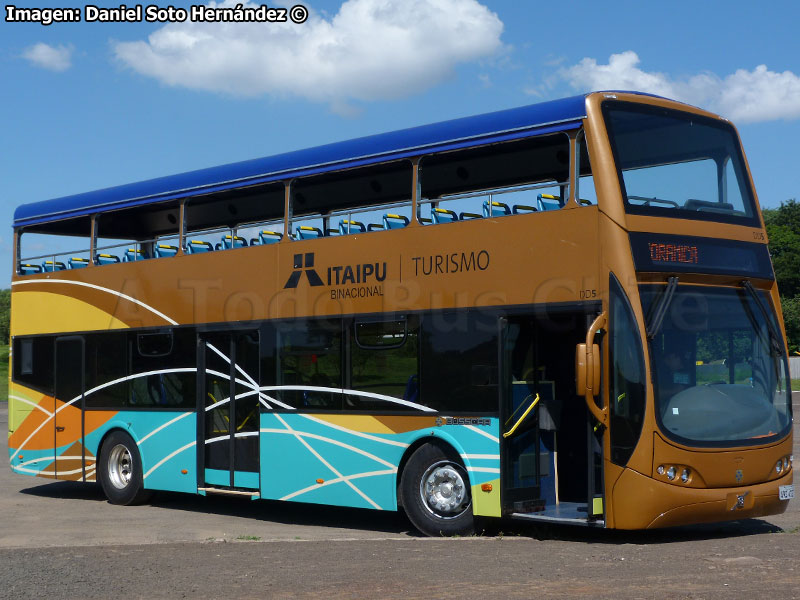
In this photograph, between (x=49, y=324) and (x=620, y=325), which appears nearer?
(x=620, y=325)

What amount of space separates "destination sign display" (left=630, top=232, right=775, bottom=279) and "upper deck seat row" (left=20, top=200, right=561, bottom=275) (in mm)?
→ 1031

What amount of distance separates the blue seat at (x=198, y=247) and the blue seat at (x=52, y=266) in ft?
10.4

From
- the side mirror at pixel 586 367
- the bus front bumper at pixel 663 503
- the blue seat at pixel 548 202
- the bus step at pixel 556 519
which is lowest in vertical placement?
the bus step at pixel 556 519

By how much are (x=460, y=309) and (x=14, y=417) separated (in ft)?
31.0

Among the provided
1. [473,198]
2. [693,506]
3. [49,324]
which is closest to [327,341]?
[473,198]

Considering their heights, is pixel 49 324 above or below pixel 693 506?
above

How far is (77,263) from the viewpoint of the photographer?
17609mm

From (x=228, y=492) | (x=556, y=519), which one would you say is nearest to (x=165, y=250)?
(x=228, y=492)

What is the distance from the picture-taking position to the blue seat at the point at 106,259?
55.6ft

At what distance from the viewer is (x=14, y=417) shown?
732 inches

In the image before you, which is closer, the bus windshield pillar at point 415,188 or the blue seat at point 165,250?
the bus windshield pillar at point 415,188

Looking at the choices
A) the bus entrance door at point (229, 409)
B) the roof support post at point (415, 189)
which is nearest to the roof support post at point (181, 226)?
the bus entrance door at point (229, 409)

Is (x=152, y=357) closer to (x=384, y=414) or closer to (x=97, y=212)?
(x=97, y=212)

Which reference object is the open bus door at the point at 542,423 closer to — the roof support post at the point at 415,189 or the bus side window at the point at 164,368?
the roof support post at the point at 415,189
